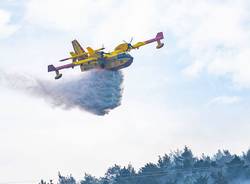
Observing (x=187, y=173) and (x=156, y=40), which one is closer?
(x=156, y=40)

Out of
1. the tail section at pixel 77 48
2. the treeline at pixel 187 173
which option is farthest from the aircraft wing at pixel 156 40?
the treeline at pixel 187 173

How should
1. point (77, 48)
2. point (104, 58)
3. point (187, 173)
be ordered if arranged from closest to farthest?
point (104, 58)
point (77, 48)
point (187, 173)

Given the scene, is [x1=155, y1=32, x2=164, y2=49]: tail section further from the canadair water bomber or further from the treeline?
the treeline

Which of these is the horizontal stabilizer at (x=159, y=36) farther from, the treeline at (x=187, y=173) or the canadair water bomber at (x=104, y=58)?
the treeline at (x=187, y=173)

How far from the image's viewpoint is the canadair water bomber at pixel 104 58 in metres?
82.1

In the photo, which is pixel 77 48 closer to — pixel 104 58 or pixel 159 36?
pixel 104 58

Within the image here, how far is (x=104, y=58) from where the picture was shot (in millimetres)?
83875

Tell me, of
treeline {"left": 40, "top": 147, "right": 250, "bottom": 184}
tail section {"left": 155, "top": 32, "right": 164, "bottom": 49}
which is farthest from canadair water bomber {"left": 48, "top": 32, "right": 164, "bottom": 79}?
treeline {"left": 40, "top": 147, "right": 250, "bottom": 184}

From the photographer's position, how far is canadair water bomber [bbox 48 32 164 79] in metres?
82.1

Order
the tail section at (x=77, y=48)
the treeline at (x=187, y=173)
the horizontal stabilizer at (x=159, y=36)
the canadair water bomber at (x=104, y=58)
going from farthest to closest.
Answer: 1. the treeline at (x=187, y=173)
2. the tail section at (x=77, y=48)
3. the horizontal stabilizer at (x=159, y=36)
4. the canadair water bomber at (x=104, y=58)

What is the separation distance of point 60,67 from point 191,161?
253ft

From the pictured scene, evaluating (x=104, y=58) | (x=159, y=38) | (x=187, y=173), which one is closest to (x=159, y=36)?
(x=159, y=38)

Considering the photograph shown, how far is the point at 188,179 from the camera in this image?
462ft

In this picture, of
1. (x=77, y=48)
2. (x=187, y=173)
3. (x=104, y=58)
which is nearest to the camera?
(x=104, y=58)
